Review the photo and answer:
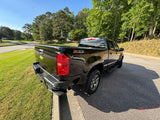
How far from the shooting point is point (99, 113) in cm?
181

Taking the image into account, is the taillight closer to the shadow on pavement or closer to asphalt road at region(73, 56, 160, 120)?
asphalt road at region(73, 56, 160, 120)

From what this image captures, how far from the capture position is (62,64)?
1.47m

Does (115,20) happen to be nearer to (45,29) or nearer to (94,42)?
(94,42)

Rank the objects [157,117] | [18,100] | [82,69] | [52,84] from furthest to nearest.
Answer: [18,100] → [82,69] → [157,117] → [52,84]

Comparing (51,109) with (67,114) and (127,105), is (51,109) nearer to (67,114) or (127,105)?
(67,114)

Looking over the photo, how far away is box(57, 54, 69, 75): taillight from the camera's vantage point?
1457 mm

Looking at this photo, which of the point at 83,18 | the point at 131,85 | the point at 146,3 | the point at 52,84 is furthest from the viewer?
the point at 83,18

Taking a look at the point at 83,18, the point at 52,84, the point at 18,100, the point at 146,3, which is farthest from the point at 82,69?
the point at 83,18

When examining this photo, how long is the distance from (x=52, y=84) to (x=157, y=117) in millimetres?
2722

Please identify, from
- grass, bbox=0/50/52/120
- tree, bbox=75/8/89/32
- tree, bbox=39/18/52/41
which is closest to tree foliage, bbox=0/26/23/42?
tree, bbox=39/18/52/41

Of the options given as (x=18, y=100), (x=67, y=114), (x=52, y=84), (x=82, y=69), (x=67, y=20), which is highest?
(x=67, y=20)

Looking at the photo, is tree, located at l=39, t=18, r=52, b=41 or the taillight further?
tree, located at l=39, t=18, r=52, b=41

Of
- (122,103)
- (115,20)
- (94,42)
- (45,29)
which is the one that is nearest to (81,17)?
(45,29)

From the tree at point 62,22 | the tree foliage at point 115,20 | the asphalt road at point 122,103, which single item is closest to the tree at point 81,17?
the tree foliage at point 115,20
